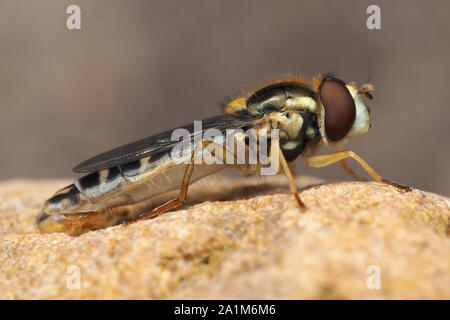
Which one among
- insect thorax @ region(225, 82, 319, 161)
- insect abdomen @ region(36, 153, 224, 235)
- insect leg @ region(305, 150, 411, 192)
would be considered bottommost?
insect abdomen @ region(36, 153, 224, 235)

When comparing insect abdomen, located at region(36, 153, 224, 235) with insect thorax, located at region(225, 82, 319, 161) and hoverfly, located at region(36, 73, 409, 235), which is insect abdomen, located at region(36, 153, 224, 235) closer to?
hoverfly, located at region(36, 73, 409, 235)

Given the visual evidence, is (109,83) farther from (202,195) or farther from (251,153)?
(251,153)

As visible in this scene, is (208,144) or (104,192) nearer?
(208,144)

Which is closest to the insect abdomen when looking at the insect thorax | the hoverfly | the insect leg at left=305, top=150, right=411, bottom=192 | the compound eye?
the hoverfly

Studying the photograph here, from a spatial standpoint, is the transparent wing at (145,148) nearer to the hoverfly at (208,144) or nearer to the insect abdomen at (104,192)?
the hoverfly at (208,144)

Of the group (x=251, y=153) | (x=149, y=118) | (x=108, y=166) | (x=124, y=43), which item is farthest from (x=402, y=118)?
(x=108, y=166)

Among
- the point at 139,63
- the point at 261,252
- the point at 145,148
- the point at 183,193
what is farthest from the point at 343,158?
the point at 139,63

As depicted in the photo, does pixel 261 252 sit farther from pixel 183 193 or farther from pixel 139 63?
pixel 139 63
